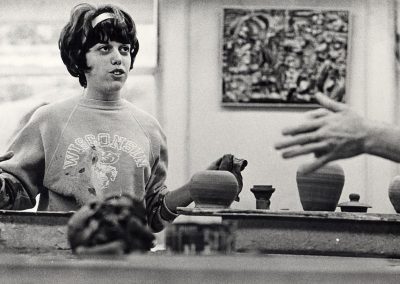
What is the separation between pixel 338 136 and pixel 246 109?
401 centimetres

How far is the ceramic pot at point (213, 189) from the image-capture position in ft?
10.3

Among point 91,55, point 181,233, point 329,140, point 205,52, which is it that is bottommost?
point 181,233

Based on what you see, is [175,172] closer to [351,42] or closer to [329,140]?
[351,42]

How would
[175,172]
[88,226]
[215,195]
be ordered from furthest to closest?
[175,172]
[215,195]
[88,226]

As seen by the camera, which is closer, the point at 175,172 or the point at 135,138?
the point at 135,138

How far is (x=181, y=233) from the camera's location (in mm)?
1913

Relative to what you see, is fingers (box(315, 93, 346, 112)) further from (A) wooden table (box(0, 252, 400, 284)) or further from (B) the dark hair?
(B) the dark hair

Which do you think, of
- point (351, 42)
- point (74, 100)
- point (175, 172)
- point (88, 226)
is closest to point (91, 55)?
point (74, 100)

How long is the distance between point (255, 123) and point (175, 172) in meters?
0.74

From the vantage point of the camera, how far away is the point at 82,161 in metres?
3.29

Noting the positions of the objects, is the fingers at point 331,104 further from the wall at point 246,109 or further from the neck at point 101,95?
the wall at point 246,109

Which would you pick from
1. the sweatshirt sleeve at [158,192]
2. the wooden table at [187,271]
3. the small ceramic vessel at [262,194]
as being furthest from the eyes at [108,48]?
the wooden table at [187,271]

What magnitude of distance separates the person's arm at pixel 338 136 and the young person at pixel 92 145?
4.14 ft

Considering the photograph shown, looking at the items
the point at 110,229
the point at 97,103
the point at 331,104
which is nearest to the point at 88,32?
the point at 97,103
